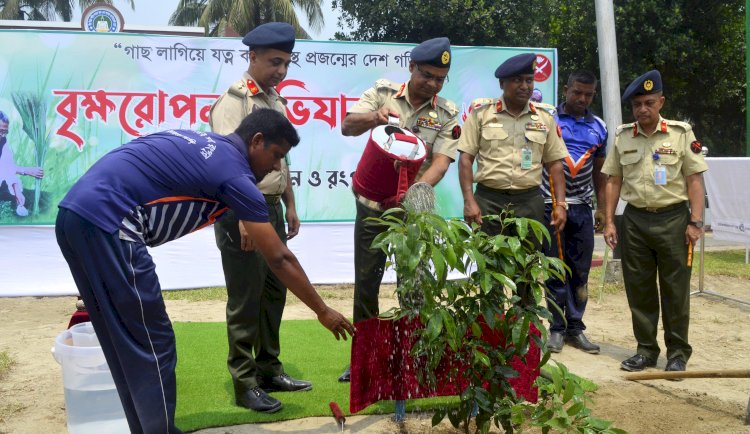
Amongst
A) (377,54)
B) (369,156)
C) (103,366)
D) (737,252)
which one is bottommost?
(737,252)

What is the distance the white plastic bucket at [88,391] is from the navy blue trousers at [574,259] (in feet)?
10.2

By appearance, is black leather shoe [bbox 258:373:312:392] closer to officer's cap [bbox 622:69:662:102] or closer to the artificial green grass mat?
the artificial green grass mat

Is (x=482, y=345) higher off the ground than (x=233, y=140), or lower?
lower

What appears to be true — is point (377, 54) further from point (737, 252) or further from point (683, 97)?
point (683, 97)

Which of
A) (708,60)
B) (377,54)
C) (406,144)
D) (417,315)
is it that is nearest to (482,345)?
(417,315)

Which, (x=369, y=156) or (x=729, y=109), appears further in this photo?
(x=729, y=109)

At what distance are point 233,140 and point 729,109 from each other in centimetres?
1974

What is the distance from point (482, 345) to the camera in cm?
303

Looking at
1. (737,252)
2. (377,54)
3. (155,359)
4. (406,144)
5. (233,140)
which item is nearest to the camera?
(155,359)

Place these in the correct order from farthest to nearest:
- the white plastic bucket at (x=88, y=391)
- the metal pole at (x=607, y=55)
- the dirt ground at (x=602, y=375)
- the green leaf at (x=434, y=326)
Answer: the metal pole at (x=607, y=55)
the dirt ground at (x=602, y=375)
the white plastic bucket at (x=88, y=391)
the green leaf at (x=434, y=326)

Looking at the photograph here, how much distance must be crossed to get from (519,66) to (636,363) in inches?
80.3

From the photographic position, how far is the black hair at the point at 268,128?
9.57 feet

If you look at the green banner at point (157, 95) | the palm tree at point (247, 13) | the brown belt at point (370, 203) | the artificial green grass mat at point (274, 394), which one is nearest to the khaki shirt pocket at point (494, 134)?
the brown belt at point (370, 203)

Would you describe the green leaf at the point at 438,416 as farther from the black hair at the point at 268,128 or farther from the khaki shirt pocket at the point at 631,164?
the khaki shirt pocket at the point at 631,164
